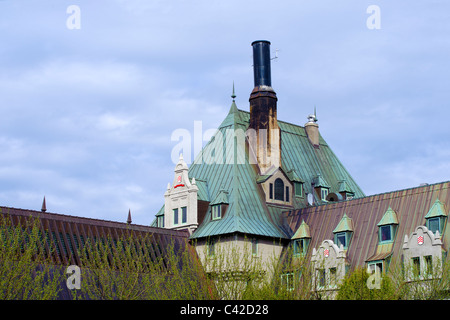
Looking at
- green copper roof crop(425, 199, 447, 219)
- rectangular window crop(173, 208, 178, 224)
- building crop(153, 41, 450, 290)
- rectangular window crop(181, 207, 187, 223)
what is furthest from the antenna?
green copper roof crop(425, 199, 447, 219)

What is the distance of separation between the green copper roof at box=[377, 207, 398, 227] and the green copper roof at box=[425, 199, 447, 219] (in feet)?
9.60

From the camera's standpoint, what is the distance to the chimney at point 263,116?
7100 centimetres

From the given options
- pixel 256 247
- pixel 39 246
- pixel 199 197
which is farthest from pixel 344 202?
pixel 39 246

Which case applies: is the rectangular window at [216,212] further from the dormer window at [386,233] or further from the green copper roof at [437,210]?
the green copper roof at [437,210]

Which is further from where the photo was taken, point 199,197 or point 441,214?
point 199,197

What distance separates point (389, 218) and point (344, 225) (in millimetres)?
4097

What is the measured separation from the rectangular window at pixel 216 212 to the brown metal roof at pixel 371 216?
6287mm

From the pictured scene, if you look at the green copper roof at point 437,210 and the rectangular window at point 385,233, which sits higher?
the green copper roof at point 437,210

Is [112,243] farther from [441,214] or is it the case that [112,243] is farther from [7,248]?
[441,214]

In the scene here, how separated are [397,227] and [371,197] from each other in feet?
14.4

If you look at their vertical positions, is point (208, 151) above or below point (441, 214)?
above

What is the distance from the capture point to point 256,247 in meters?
64.6

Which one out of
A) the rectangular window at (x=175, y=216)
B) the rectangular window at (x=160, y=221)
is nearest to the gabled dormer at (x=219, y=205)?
the rectangular window at (x=175, y=216)
